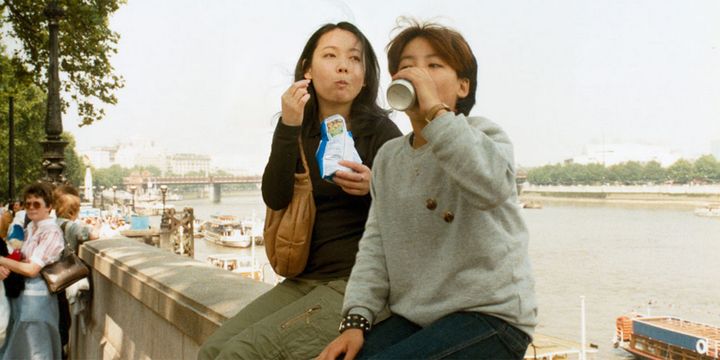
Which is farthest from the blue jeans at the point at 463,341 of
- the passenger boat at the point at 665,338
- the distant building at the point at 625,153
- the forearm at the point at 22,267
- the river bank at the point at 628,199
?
the distant building at the point at 625,153

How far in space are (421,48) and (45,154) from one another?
19.7ft

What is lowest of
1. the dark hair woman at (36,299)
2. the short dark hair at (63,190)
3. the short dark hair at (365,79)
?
the dark hair woman at (36,299)

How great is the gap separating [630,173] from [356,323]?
234 ft

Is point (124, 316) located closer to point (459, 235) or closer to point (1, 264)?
point (1, 264)

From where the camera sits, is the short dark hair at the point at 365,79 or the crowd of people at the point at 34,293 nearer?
the short dark hair at the point at 365,79

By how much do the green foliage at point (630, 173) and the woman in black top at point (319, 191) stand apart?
218 ft

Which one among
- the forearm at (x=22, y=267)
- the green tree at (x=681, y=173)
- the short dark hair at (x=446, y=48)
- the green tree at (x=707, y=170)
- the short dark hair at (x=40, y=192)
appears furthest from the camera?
the green tree at (x=681, y=173)

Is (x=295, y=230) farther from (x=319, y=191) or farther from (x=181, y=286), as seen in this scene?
(x=181, y=286)

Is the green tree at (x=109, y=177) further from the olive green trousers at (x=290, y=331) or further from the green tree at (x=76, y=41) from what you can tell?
the olive green trousers at (x=290, y=331)

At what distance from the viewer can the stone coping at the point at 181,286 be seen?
86.0 inches

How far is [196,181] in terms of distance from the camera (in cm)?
6166

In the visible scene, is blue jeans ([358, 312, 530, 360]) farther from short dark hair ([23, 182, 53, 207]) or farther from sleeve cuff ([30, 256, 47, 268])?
short dark hair ([23, 182, 53, 207])

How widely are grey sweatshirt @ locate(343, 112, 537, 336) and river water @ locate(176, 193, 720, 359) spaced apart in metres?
29.9

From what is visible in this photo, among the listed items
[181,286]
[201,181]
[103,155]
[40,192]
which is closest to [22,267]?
[40,192]
